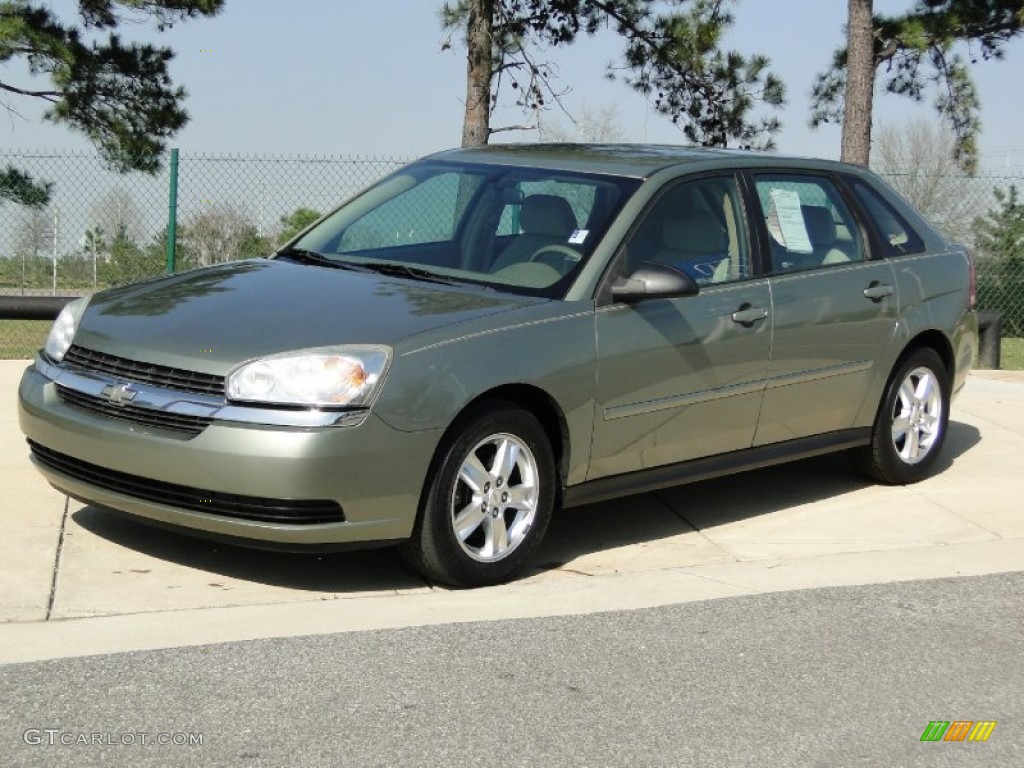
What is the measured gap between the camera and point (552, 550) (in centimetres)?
697

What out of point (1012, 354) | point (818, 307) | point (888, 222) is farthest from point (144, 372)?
point (1012, 354)

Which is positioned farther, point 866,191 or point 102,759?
point 866,191

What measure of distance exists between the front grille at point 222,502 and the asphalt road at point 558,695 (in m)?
0.42

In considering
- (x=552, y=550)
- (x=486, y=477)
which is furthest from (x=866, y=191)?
(x=486, y=477)

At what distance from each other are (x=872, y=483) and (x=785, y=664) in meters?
3.35

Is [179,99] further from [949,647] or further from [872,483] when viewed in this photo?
[949,647]

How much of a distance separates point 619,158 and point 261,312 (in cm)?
201

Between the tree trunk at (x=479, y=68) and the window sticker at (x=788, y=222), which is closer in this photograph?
the window sticker at (x=788, y=222)

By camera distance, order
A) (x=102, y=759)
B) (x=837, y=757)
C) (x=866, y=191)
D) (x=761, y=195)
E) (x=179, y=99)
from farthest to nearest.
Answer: (x=179, y=99) → (x=866, y=191) → (x=761, y=195) → (x=837, y=757) → (x=102, y=759)

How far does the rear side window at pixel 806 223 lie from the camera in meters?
7.46

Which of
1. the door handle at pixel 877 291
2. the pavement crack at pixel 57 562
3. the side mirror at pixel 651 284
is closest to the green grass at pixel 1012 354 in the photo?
the door handle at pixel 877 291

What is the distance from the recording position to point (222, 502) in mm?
5703

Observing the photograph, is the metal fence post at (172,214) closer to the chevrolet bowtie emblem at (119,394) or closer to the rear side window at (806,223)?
the rear side window at (806,223)

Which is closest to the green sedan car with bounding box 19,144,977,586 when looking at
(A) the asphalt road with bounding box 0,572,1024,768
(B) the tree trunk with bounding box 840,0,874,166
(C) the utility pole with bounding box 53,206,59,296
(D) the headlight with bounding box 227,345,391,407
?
(D) the headlight with bounding box 227,345,391,407
